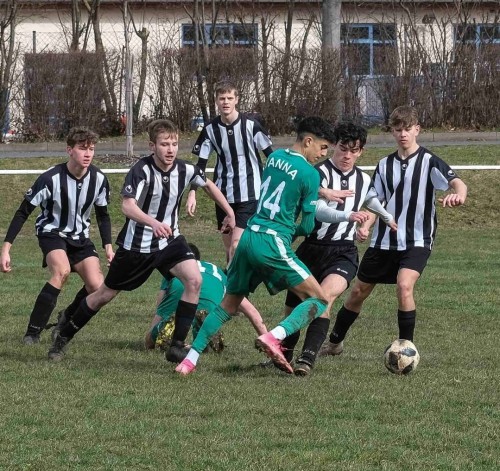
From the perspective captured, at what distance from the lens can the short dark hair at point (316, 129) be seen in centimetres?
739

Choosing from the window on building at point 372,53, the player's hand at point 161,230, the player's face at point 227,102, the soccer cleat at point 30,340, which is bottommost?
the soccer cleat at point 30,340

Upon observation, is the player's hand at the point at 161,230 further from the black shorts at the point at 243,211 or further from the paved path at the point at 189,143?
the paved path at the point at 189,143

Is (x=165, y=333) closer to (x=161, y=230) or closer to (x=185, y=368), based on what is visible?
(x=185, y=368)

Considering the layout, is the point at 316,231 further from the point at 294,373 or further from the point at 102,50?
the point at 102,50

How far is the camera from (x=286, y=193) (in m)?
7.36

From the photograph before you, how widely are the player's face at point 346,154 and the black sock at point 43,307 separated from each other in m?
2.42

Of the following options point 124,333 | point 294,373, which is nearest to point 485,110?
point 124,333

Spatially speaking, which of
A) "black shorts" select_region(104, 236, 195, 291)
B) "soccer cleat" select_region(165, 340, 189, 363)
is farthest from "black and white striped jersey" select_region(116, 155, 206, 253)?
"soccer cleat" select_region(165, 340, 189, 363)

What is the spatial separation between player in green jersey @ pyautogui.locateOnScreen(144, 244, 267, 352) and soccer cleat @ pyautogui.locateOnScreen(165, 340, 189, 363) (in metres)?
0.56

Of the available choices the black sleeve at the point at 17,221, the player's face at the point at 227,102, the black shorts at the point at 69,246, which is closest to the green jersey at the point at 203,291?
the black shorts at the point at 69,246

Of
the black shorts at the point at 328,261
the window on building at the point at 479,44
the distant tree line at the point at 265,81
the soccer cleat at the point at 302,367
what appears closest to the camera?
the soccer cleat at the point at 302,367

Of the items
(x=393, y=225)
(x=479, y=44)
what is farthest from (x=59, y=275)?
(x=479, y=44)

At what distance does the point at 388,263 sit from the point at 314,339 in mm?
876

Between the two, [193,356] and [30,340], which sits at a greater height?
[193,356]
